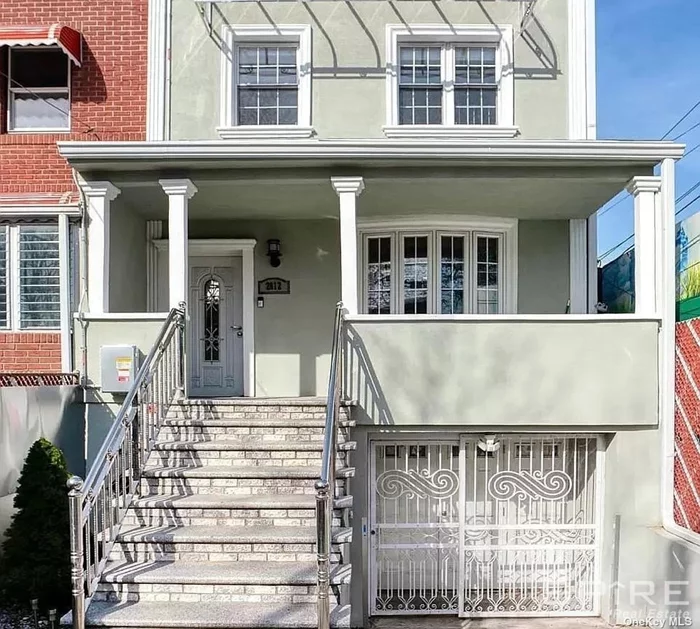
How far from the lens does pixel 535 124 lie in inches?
340

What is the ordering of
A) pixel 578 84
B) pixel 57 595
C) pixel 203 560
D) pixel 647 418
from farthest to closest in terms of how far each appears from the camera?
pixel 578 84 → pixel 647 418 → pixel 57 595 → pixel 203 560

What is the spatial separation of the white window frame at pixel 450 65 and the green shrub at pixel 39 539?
565cm

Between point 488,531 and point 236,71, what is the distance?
6.68 meters

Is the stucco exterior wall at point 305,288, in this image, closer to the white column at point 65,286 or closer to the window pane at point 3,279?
the white column at point 65,286

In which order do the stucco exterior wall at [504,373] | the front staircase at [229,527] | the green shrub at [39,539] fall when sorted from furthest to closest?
the stucco exterior wall at [504,373]
the green shrub at [39,539]
the front staircase at [229,527]

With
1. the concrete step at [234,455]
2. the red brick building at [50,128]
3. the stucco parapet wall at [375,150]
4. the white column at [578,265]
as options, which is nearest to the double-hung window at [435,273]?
the white column at [578,265]

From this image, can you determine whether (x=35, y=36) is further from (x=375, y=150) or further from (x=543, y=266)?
(x=543, y=266)

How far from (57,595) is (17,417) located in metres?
1.73

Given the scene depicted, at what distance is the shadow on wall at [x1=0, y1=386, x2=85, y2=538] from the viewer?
20.8 feet

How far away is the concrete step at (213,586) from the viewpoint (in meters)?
4.91

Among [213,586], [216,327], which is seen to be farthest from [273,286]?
[213,586]

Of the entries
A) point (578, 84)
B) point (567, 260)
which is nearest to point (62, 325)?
point (567, 260)

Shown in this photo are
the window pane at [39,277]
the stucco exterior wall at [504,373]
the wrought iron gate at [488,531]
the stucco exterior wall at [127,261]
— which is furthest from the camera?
the window pane at [39,277]

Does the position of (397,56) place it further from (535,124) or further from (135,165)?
(135,165)
